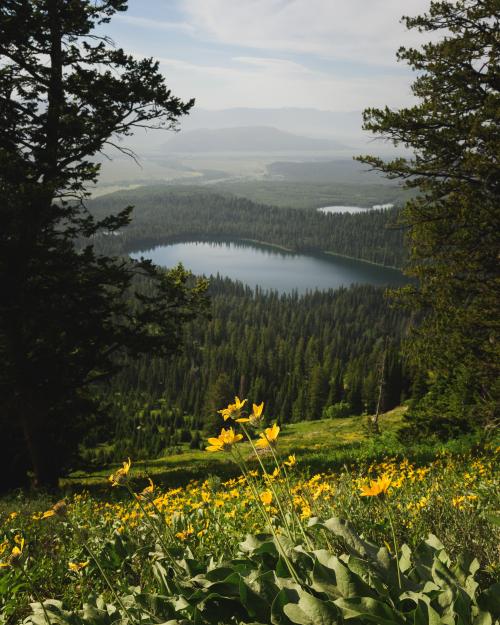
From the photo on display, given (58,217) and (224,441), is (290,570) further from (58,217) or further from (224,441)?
(58,217)

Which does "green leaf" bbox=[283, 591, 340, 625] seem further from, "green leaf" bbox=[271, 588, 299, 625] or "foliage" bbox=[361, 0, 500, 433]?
"foliage" bbox=[361, 0, 500, 433]

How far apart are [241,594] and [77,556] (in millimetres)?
2716

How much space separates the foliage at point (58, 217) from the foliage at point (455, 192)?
556cm

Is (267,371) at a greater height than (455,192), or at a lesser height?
lesser

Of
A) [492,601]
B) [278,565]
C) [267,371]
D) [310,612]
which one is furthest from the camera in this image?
[267,371]

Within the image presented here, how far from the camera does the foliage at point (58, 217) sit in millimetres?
9352

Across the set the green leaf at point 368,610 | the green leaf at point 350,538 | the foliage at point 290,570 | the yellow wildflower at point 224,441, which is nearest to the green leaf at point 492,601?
the foliage at point 290,570

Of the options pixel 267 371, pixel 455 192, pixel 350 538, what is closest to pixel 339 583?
pixel 350 538

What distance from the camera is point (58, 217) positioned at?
1001 centimetres

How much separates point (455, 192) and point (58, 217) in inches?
352

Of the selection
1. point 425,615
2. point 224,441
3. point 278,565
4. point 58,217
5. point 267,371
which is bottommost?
point 267,371

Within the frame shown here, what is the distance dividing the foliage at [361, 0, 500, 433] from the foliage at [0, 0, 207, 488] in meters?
5.56

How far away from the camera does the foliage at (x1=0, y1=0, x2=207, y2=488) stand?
935cm

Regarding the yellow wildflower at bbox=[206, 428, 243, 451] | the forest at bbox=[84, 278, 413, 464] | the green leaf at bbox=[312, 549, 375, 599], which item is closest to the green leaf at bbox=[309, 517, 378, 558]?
the green leaf at bbox=[312, 549, 375, 599]
